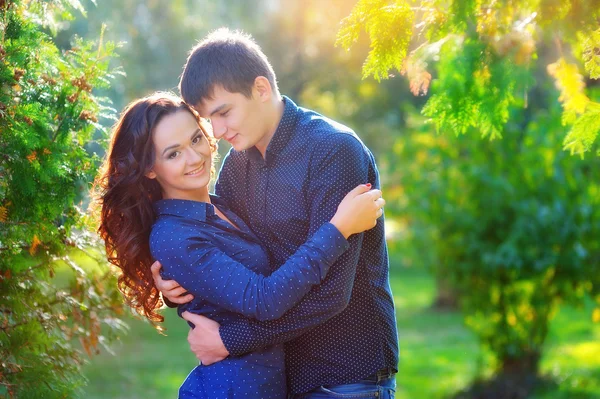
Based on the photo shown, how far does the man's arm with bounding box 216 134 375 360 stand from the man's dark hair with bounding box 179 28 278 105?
358 millimetres

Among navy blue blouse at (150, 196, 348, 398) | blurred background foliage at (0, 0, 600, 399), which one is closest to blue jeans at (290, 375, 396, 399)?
navy blue blouse at (150, 196, 348, 398)

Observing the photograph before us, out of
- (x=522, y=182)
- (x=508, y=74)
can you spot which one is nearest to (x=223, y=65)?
(x=508, y=74)

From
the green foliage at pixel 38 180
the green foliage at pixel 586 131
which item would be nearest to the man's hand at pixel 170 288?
the green foliage at pixel 38 180

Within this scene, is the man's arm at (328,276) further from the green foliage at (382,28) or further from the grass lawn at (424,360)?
the grass lawn at (424,360)

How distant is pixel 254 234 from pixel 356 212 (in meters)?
0.46

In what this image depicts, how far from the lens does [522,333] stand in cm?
833

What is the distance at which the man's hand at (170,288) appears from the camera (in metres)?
2.69

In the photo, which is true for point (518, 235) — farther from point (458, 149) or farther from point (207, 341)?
point (207, 341)


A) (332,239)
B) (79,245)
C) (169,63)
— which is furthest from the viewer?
(169,63)

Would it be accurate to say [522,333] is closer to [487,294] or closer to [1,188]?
[487,294]

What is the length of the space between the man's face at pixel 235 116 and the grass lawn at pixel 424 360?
5.74 metres

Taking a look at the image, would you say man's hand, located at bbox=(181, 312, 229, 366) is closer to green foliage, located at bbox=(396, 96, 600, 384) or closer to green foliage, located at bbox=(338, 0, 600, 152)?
Answer: green foliage, located at bbox=(338, 0, 600, 152)

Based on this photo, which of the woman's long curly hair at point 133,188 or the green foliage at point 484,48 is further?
the woman's long curly hair at point 133,188

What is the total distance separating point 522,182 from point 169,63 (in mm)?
5712
